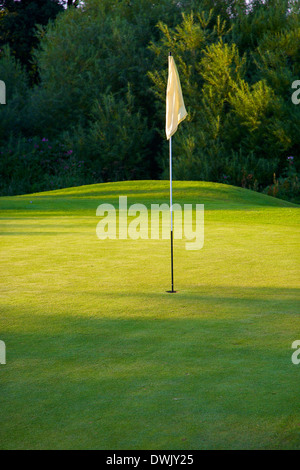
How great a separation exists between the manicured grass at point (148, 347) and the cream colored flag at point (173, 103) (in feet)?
5.81

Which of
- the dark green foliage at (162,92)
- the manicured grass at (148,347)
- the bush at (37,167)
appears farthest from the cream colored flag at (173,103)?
the bush at (37,167)

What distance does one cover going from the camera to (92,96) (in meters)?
Answer: 29.8

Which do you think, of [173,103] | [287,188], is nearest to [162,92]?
[287,188]

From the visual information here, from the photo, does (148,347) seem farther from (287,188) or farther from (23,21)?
(23,21)

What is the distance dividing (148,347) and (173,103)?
3.35 metres

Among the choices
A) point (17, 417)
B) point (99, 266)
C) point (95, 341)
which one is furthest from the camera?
point (99, 266)

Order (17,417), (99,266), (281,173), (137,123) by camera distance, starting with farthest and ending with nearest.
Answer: (137,123) → (281,173) → (99,266) → (17,417)

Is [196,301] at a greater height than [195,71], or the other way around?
[195,71]

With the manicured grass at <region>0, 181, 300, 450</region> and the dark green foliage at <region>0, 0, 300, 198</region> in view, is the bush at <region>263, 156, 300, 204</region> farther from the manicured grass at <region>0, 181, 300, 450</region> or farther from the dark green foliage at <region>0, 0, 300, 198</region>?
the manicured grass at <region>0, 181, 300, 450</region>

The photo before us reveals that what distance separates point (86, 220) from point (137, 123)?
1517cm

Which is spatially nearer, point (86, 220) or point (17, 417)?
point (17, 417)

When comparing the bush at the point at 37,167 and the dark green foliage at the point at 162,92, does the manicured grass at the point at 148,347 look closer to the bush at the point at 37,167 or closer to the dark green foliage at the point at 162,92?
the dark green foliage at the point at 162,92

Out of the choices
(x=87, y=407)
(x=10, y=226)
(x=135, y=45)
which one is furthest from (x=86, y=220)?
(x=135, y=45)

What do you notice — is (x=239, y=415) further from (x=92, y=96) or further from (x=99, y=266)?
(x=92, y=96)
